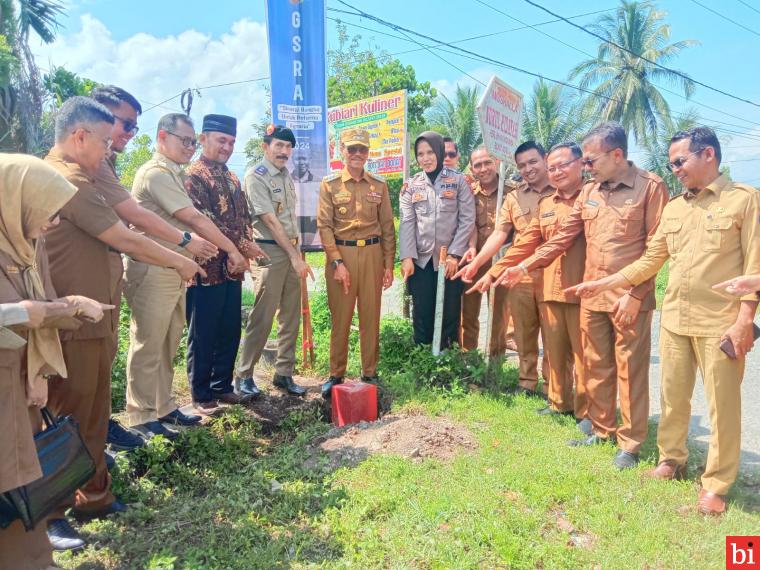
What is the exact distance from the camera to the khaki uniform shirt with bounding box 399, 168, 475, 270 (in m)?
4.94

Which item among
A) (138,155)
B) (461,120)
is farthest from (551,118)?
(138,155)

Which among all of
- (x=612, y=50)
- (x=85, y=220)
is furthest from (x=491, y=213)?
(x=612, y=50)

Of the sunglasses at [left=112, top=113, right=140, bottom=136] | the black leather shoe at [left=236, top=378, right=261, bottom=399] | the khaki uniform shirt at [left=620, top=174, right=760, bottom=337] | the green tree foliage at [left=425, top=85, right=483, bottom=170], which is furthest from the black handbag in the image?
the green tree foliage at [left=425, top=85, right=483, bottom=170]

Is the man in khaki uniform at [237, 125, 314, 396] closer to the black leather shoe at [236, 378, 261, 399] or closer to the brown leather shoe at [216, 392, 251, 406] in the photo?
the black leather shoe at [236, 378, 261, 399]

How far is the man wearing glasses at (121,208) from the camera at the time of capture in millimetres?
2871

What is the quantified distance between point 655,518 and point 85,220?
3.28 metres

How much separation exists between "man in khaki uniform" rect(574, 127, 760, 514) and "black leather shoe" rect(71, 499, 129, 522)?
3148 millimetres

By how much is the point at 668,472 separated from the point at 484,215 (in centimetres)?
302

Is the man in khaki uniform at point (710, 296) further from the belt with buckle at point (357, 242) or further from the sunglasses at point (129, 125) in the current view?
the sunglasses at point (129, 125)

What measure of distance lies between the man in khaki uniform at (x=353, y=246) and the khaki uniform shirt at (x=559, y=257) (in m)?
1.19

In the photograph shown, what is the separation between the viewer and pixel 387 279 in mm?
5027

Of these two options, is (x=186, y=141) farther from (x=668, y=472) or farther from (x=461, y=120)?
(x=461, y=120)

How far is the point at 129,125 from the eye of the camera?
3555 mm

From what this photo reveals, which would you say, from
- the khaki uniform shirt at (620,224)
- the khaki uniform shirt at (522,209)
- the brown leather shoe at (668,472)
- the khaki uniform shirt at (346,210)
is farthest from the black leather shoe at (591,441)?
the khaki uniform shirt at (346,210)
